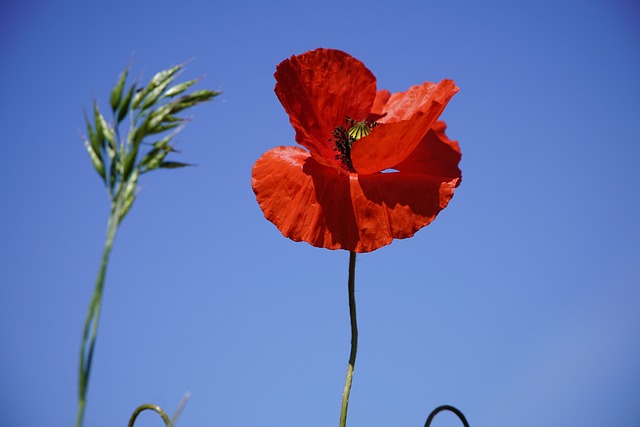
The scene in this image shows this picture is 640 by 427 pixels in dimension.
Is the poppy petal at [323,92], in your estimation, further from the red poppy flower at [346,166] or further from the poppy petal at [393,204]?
the poppy petal at [393,204]

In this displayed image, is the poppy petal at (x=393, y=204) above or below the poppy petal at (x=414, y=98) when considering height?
below

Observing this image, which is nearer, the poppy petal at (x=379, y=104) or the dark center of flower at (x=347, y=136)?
the dark center of flower at (x=347, y=136)

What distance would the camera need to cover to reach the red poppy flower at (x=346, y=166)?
174cm

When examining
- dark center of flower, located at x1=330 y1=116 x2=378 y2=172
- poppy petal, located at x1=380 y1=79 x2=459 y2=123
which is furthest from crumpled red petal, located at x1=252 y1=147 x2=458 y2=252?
poppy petal, located at x1=380 y1=79 x2=459 y2=123

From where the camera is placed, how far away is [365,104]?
2123 millimetres

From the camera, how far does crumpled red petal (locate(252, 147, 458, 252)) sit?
1.73 meters

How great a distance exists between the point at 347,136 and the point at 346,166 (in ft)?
0.32

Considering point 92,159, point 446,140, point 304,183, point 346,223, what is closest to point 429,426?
point 346,223

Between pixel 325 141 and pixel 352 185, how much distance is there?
27cm

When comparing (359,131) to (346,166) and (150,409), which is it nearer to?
(346,166)

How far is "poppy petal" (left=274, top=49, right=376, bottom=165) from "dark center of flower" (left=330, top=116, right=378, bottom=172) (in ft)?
0.08

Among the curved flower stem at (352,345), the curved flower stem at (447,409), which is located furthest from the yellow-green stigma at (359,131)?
the curved flower stem at (447,409)

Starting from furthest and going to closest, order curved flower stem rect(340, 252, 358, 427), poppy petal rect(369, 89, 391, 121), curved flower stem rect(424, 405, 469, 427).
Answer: poppy petal rect(369, 89, 391, 121) < curved flower stem rect(424, 405, 469, 427) < curved flower stem rect(340, 252, 358, 427)

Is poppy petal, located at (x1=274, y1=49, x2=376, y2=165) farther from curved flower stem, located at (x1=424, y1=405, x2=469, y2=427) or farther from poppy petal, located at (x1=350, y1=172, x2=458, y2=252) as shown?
curved flower stem, located at (x1=424, y1=405, x2=469, y2=427)
